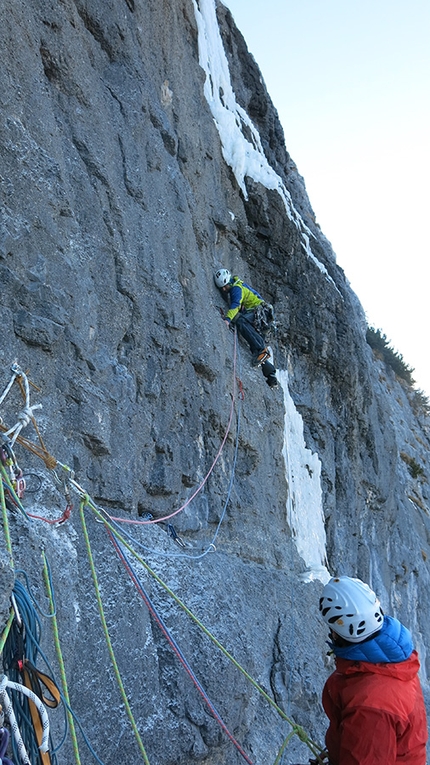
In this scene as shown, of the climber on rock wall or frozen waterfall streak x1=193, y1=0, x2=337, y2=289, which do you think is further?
frozen waterfall streak x1=193, y1=0, x2=337, y2=289

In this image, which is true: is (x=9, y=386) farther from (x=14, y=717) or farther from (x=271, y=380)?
(x=271, y=380)

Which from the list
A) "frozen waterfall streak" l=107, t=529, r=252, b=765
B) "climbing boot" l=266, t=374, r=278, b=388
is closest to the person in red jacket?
"frozen waterfall streak" l=107, t=529, r=252, b=765

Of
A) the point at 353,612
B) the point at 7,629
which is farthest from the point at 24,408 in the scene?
the point at 353,612

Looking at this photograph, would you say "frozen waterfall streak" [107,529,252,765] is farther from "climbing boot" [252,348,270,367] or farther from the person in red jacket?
"climbing boot" [252,348,270,367]

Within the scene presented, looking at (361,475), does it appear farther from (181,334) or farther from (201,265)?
(181,334)

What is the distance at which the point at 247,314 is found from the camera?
31.2ft

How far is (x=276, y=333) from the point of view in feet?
36.7

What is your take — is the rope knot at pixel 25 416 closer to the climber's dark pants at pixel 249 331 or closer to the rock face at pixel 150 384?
the rock face at pixel 150 384

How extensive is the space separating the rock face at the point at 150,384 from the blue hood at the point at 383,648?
3.50ft

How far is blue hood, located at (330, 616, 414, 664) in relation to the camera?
143 inches

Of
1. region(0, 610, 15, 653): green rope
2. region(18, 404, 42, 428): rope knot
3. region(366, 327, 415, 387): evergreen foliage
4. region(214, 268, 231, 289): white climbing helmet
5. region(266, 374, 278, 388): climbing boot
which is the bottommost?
region(0, 610, 15, 653): green rope

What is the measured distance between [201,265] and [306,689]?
5.03 meters

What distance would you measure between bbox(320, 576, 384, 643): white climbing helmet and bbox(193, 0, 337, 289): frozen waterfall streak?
7.72 meters

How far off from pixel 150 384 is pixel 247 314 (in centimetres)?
361
